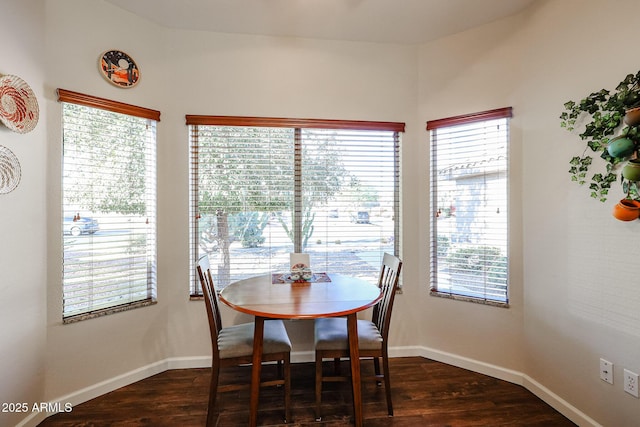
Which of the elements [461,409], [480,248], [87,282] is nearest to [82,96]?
[87,282]

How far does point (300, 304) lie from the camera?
176 cm

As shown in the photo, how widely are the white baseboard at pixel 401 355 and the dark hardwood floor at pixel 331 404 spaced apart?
0.15 ft

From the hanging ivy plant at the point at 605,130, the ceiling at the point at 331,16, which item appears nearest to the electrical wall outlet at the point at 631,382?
the hanging ivy plant at the point at 605,130

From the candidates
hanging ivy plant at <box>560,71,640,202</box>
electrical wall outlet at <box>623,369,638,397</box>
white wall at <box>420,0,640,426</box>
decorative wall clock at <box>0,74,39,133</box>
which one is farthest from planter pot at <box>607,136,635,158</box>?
decorative wall clock at <box>0,74,39,133</box>

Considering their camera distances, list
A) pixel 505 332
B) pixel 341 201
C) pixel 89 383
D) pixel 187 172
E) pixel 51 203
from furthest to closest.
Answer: pixel 341 201
pixel 187 172
pixel 505 332
pixel 89 383
pixel 51 203

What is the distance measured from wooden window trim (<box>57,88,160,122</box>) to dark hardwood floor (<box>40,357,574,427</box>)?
2.09 meters

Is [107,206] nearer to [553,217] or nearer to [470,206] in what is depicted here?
[470,206]

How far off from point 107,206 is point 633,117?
325cm

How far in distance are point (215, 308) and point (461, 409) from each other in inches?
70.3

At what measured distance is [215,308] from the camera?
1.97 metres

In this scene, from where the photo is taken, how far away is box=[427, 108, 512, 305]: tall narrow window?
2316mm

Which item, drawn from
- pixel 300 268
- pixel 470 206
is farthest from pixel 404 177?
pixel 300 268

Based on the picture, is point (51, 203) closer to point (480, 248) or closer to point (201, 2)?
point (201, 2)

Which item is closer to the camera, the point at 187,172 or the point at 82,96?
the point at 82,96
